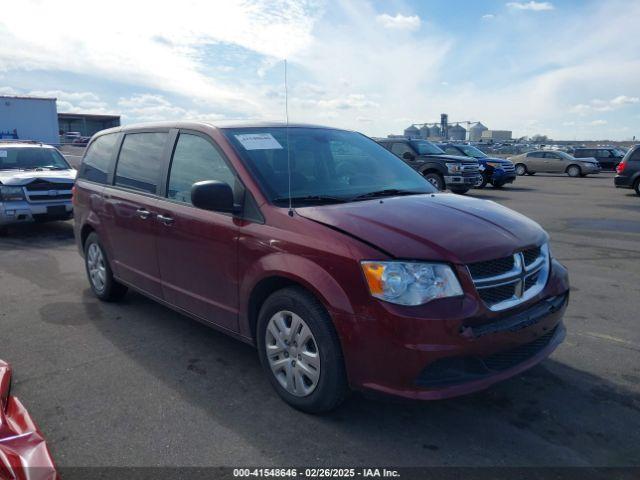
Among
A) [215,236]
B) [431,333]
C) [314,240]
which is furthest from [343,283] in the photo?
[215,236]

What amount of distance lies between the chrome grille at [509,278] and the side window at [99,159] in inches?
152

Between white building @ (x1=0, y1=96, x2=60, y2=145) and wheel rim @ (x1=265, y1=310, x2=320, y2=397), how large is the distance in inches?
948

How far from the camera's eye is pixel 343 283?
2895 mm

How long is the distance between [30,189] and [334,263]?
27.1ft

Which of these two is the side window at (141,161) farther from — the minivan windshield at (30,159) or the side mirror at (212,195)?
the minivan windshield at (30,159)

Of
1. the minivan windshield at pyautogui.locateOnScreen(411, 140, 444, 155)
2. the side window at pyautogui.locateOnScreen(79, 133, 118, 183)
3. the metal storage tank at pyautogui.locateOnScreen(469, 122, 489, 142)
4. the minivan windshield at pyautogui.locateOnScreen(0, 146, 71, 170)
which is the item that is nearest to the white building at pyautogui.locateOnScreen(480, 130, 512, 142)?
the metal storage tank at pyautogui.locateOnScreen(469, 122, 489, 142)

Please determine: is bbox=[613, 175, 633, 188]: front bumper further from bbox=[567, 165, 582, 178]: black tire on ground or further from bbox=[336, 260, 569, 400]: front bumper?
bbox=[336, 260, 569, 400]: front bumper

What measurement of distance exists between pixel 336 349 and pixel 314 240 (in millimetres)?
627

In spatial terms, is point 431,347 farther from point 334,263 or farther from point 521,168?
point 521,168

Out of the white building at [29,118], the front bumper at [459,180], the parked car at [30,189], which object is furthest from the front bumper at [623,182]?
the white building at [29,118]

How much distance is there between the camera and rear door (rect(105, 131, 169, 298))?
4414 millimetres

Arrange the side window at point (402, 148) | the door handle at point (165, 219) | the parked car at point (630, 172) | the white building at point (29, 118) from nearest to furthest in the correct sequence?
the door handle at point (165, 219), the side window at point (402, 148), the parked car at point (630, 172), the white building at point (29, 118)

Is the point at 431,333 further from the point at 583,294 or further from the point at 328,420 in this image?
the point at 583,294

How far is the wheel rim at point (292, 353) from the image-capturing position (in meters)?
3.12
